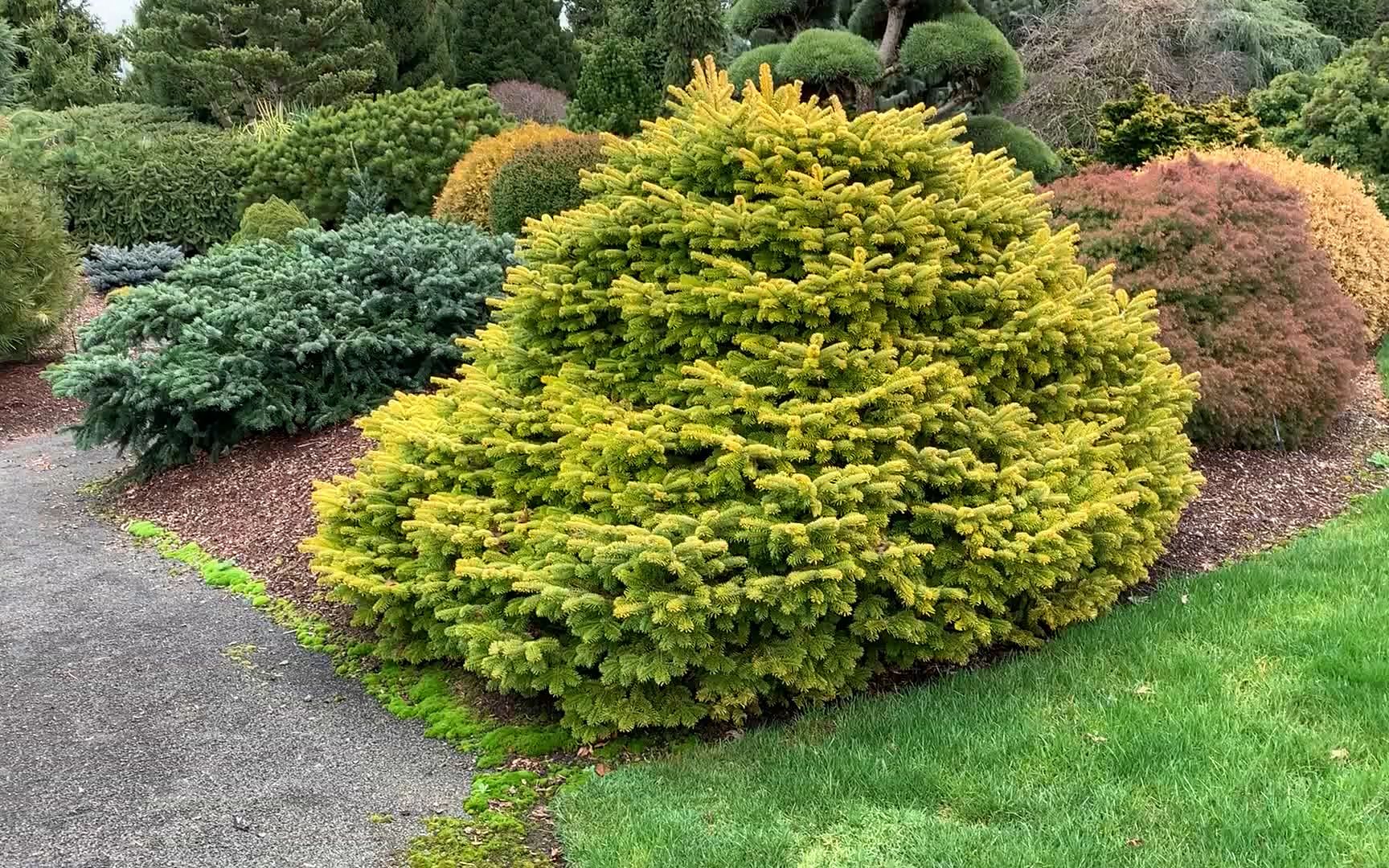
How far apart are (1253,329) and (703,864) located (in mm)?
5158

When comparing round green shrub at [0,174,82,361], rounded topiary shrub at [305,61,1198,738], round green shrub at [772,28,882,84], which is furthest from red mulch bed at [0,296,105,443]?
round green shrub at [772,28,882,84]

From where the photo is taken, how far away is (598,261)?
410 centimetres

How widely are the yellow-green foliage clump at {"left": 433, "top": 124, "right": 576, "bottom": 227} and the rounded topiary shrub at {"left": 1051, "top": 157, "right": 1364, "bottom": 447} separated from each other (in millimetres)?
6930

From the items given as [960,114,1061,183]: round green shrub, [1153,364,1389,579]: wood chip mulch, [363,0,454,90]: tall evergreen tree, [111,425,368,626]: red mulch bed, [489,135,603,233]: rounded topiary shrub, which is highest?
[363,0,454,90]: tall evergreen tree

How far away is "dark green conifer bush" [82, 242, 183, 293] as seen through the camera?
13.7 meters

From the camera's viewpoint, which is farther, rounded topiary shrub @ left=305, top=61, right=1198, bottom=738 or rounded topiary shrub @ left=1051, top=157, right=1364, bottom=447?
rounded topiary shrub @ left=1051, top=157, right=1364, bottom=447

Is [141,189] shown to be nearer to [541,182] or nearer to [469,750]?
[541,182]

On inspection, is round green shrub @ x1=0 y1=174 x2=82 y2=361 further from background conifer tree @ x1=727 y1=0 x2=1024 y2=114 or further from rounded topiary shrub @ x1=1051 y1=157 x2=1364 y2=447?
rounded topiary shrub @ x1=1051 y1=157 x2=1364 y2=447

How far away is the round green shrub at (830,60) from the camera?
9.52 m

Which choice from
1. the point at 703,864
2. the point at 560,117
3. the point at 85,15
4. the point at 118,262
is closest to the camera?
the point at 703,864

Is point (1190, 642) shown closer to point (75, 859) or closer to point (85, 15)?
point (75, 859)

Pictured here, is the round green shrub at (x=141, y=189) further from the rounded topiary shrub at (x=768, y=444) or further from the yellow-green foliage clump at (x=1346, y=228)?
the yellow-green foliage clump at (x=1346, y=228)

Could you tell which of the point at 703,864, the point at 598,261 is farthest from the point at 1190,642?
the point at 598,261

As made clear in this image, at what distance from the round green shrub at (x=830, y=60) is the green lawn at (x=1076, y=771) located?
22.7ft
